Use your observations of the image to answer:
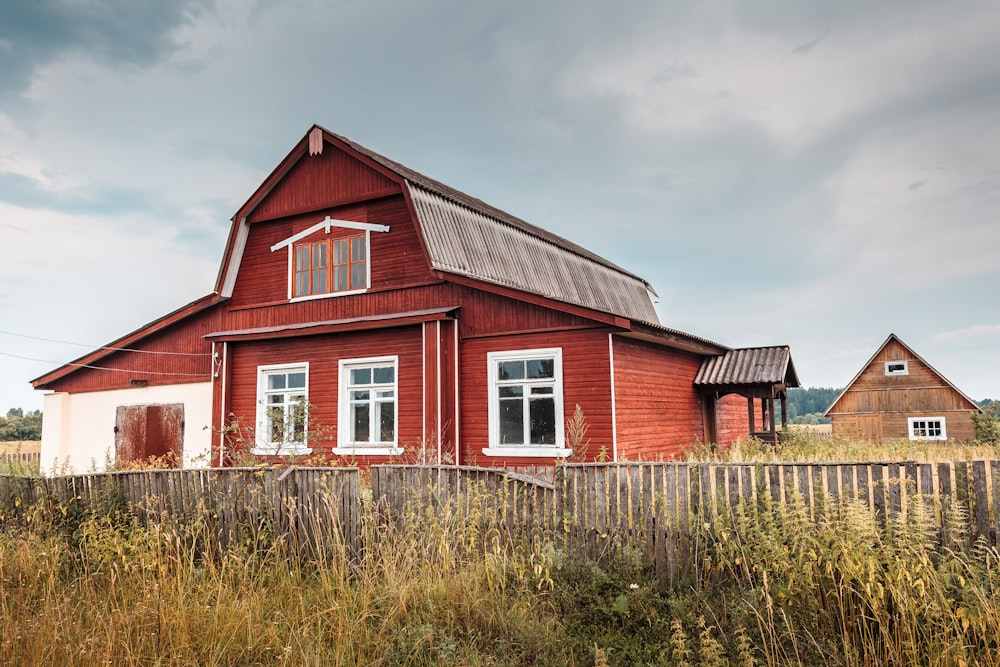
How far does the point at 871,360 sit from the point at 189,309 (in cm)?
3360

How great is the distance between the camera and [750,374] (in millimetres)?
16719

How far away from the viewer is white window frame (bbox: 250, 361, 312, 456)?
1516 centimetres

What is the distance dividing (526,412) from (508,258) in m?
4.88

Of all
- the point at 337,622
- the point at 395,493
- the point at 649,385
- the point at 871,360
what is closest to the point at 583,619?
the point at 337,622

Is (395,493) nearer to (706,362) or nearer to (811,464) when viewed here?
(811,464)

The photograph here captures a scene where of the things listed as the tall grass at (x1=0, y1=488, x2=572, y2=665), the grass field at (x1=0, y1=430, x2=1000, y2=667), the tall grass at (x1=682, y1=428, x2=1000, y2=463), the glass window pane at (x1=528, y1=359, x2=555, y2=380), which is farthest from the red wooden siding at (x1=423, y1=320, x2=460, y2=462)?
the grass field at (x1=0, y1=430, x2=1000, y2=667)

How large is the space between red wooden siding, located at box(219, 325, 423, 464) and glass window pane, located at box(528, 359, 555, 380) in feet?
7.84

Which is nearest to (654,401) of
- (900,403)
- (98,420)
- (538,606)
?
(538,606)

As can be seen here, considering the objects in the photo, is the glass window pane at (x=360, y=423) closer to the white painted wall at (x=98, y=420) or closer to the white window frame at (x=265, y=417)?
the white window frame at (x=265, y=417)

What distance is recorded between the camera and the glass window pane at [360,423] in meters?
14.7

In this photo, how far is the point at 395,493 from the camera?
6.81 metres

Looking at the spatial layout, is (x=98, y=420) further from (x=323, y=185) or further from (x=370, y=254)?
(x=370, y=254)

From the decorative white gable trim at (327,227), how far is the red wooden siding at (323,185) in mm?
390

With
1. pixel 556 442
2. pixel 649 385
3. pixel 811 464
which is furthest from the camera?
pixel 649 385
